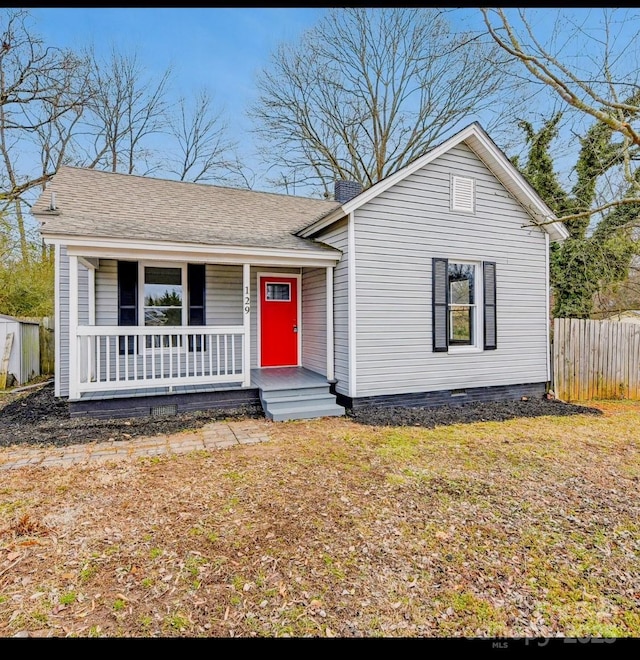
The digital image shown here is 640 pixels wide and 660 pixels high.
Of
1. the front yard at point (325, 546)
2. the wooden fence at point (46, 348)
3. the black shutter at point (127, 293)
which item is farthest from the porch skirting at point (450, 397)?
the wooden fence at point (46, 348)

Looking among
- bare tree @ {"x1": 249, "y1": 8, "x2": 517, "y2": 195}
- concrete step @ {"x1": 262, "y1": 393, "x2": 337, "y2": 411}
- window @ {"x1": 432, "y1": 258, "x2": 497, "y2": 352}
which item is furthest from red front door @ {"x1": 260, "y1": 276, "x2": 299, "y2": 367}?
bare tree @ {"x1": 249, "y1": 8, "x2": 517, "y2": 195}

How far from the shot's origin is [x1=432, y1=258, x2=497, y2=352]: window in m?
8.04

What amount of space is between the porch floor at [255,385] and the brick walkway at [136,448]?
920mm

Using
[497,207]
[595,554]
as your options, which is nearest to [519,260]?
[497,207]

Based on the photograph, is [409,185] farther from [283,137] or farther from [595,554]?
[283,137]

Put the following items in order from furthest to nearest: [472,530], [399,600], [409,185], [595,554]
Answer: [409,185], [472,530], [595,554], [399,600]

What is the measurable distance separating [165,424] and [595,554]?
18.1 feet

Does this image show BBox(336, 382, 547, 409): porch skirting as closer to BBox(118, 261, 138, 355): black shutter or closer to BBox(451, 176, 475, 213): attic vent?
BBox(451, 176, 475, 213): attic vent

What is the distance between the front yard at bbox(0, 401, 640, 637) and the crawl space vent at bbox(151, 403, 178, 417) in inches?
78.1

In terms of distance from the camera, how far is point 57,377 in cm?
747

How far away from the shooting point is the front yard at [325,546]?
7.18ft

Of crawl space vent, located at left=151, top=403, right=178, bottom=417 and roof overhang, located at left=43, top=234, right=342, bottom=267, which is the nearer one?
roof overhang, located at left=43, top=234, right=342, bottom=267

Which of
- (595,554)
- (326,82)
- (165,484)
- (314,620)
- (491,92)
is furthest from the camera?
(326,82)
